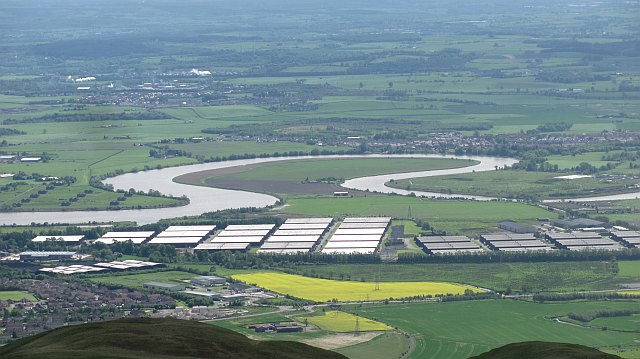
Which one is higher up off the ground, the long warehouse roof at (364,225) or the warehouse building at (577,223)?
the warehouse building at (577,223)

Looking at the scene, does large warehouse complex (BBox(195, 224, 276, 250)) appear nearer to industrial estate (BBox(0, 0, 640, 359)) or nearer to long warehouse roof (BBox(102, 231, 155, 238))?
industrial estate (BBox(0, 0, 640, 359))

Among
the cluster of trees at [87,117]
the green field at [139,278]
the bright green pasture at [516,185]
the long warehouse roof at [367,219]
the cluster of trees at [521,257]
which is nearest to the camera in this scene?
the green field at [139,278]

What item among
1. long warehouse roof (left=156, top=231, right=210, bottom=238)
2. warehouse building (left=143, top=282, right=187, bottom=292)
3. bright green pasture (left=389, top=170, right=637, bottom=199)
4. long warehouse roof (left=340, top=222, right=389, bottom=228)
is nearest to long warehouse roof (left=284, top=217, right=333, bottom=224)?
long warehouse roof (left=340, top=222, right=389, bottom=228)

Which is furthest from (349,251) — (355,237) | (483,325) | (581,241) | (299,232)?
(483,325)

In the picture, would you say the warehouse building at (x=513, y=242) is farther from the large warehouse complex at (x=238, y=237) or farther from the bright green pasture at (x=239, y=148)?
the bright green pasture at (x=239, y=148)

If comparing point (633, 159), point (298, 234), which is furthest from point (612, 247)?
point (633, 159)

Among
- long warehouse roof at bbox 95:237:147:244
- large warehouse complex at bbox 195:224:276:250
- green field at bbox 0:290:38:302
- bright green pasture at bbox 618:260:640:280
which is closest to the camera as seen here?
green field at bbox 0:290:38:302

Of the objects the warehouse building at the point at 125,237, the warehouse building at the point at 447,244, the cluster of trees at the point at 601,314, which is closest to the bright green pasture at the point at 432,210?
the warehouse building at the point at 447,244

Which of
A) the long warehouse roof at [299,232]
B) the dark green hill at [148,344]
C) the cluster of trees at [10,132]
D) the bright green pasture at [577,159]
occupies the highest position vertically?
the dark green hill at [148,344]

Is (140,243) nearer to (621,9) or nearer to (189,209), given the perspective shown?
(189,209)
